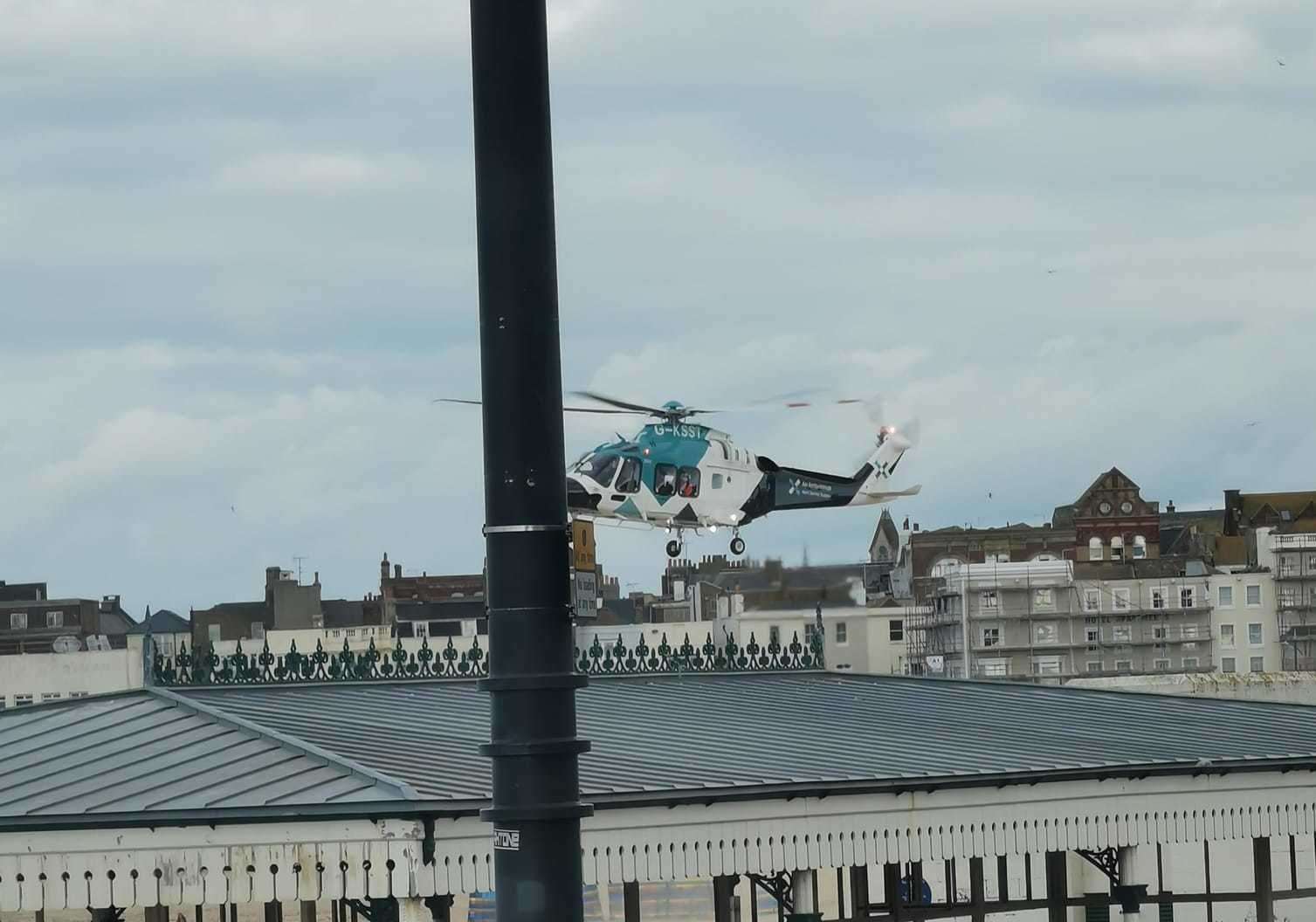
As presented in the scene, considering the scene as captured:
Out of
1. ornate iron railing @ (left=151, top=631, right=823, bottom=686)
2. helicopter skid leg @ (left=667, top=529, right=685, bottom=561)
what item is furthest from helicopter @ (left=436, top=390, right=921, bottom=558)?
ornate iron railing @ (left=151, top=631, right=823, bottom=686)

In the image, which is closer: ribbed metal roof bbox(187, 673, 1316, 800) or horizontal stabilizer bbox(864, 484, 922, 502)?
ribbed metal roof bbox(187, 673, 1316, 800)

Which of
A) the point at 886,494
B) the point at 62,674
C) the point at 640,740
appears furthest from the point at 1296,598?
the point at 640,740

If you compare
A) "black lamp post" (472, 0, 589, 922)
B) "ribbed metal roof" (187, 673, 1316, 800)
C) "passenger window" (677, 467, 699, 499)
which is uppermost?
"passenger window" (677, 467, 699, 499)

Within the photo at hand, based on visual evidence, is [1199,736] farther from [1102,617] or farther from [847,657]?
[1102,617]

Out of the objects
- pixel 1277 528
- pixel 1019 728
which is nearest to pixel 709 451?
pixel 1019 728

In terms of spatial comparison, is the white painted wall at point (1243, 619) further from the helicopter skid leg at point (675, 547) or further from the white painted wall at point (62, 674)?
the helicopter skid leg at point (675, 547)

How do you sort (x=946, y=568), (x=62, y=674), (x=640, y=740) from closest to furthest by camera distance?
(x=640, y=740), (x=62, y=674), (x=946, y=568)

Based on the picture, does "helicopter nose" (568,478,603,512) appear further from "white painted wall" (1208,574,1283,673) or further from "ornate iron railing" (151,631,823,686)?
"white painted wall" (1208,574,1283,673)

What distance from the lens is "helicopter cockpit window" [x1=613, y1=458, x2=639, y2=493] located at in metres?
46.2

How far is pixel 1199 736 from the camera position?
106ft

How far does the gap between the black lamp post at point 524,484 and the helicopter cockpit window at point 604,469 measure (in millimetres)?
35585

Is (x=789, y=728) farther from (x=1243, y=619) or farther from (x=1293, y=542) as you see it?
(x=1293, y=542)

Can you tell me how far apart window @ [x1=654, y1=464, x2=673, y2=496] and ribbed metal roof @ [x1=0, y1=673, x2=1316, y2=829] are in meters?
10.1

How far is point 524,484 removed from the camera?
10.3 meters
